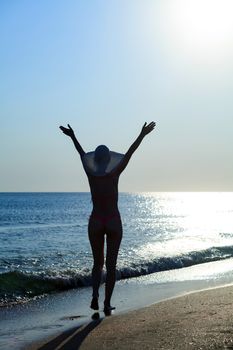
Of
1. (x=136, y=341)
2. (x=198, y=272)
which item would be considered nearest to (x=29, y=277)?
(x=198, y=272)

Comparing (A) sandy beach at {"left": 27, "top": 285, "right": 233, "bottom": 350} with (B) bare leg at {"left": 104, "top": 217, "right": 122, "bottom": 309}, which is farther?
(B) bare leg at {"left": 104, "top": 217, "right": 122, "bottom": 309}

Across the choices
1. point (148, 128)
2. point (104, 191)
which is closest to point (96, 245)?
point (104, 191)

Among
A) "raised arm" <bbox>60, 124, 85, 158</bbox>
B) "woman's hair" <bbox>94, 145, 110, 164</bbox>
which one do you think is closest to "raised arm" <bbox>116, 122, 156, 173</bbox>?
"woman's hair" <bbox>94, 145, 110, 164</bbox>

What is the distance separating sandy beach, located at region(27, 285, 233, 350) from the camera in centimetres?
536

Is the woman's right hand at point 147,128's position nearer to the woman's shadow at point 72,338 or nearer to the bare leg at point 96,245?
the bare leg at point 96,245

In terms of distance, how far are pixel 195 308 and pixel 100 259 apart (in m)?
1.41

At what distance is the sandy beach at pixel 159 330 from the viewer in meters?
5.36

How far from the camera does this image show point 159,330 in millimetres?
5996

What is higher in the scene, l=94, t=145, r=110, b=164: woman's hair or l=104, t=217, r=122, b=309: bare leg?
l=94, t=145, r=110, b=164: woman's hair

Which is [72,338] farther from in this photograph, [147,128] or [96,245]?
[147,128]

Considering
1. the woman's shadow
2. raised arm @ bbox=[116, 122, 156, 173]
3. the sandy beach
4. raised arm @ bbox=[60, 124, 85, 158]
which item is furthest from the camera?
raised arm @ bbox=[60, 124, 85, 158]

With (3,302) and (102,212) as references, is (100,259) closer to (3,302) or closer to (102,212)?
(102,212)

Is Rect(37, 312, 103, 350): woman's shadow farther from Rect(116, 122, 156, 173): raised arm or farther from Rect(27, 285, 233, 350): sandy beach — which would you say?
Rect(116, 122, 156, 173): raised arm

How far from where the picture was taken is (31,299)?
10.8 m
